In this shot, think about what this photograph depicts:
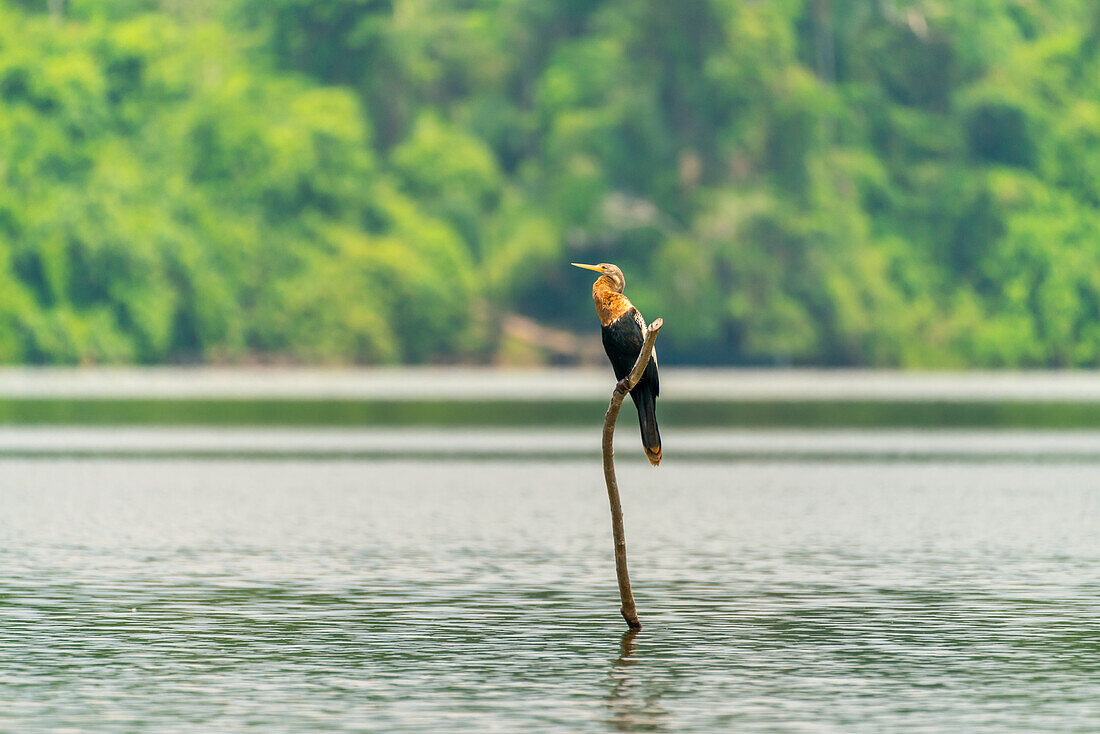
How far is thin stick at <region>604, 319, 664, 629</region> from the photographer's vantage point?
44.1 feet

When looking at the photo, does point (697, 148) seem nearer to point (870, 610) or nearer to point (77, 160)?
point (77, 160)

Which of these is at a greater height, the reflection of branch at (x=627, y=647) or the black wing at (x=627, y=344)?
the black wing at (x=627, y=344)

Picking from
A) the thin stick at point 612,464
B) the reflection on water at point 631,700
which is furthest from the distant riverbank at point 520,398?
the reflection on water at point 631,700

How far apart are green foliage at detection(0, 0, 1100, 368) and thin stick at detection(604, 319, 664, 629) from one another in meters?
70.9

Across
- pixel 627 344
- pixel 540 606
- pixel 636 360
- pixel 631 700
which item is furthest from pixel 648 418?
pixel 540 606

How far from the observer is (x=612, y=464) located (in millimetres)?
14352

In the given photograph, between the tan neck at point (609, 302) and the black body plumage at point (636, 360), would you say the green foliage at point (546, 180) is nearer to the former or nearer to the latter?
the tan neck at point (609, 302)

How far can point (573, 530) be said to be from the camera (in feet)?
80.3

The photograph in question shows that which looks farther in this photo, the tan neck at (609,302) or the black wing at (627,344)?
the tan neck at (609,302)

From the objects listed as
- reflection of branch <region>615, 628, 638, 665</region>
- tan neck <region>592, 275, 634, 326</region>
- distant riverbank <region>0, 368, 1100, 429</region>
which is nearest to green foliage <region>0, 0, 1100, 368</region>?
distant riverbank <region>0, 368, 1100, 429</region>

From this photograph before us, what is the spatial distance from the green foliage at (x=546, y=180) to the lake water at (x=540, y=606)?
55096 mm

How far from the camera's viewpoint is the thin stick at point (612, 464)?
1343cm

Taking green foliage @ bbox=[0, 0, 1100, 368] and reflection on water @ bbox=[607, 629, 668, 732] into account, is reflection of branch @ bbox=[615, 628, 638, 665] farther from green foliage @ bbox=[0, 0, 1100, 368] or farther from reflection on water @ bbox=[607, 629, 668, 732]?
green foliage @ bbox=[0, 0, 1100, 368]

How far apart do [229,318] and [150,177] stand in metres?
7.61
